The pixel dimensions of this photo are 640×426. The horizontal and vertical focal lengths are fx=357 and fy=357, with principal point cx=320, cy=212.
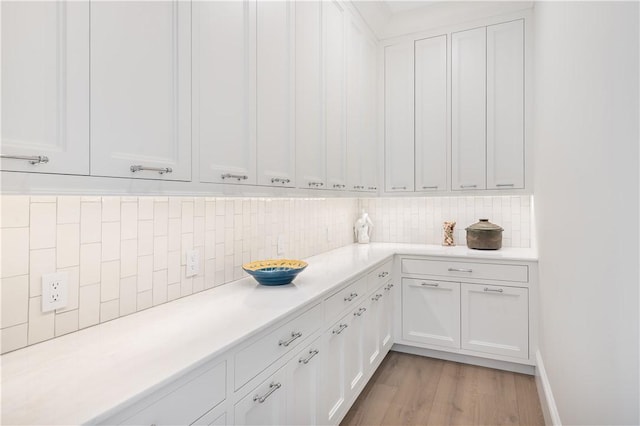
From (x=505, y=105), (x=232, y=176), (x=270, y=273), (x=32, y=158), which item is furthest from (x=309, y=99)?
(x=505, y=105)

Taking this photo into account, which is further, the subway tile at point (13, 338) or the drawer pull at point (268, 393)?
the drawer pull at point (268, 393)

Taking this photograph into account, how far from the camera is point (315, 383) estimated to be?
1.69m

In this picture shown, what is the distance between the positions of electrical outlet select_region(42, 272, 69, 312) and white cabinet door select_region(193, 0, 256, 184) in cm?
56

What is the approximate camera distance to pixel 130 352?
1044 mm

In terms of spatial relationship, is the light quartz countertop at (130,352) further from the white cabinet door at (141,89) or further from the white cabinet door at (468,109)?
the white cabinet door at (468,109)

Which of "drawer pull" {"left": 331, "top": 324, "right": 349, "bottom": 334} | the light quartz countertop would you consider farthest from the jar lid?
the light quartz countertop

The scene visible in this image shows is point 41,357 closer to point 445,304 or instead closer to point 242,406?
point 242,406

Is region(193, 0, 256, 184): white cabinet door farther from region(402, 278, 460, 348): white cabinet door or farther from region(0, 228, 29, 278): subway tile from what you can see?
region(402, 278, 460, 348): white cabinet door

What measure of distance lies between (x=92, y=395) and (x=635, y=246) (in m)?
1.29

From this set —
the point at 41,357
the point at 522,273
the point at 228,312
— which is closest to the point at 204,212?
the point at 228,312

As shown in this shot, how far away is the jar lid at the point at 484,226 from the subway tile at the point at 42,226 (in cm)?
294

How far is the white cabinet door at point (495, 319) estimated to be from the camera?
2689mm

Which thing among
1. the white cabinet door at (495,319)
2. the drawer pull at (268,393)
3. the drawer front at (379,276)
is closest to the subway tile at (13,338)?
the drawer pull at (268,393)

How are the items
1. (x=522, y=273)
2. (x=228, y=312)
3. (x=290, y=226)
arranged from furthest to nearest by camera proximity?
1. (x=522, y=273)
2. (x=290, y=226)
3. (x=228, y=312)
